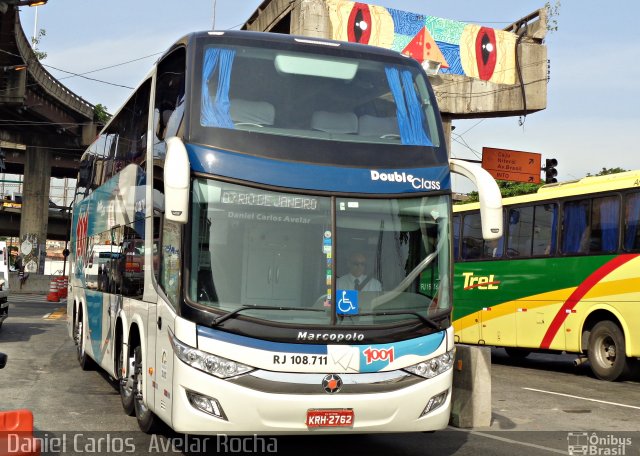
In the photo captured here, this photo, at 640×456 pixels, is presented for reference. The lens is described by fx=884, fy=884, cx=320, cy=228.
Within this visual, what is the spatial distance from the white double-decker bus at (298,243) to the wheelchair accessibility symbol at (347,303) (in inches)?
0.5

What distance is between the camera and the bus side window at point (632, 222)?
15.6 m

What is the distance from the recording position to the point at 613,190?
16.3 m

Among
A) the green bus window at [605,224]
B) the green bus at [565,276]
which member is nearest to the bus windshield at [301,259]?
the green bus at [565,276]

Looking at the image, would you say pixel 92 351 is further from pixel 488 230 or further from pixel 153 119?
pixel 488 230

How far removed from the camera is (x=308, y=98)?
323 inches

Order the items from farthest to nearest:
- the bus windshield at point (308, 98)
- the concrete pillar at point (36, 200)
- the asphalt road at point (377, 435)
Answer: the concrete pillar at point (36, 200), the asphalt road at point (377, 435), the bus windshield at point (308, 98)

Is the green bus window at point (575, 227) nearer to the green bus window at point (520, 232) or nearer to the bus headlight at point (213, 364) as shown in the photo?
the green bus window at point (520, 232)

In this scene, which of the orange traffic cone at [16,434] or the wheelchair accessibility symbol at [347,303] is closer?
the orange traffic cone at [16,434]

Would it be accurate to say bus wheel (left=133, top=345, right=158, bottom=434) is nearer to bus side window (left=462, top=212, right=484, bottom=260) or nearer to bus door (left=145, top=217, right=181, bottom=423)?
bus door (left=145, top=217, right=181, bottom=423)

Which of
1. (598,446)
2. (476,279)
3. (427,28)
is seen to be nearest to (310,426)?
(598,446)

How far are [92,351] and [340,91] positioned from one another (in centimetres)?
728

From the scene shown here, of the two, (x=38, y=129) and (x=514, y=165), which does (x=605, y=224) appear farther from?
(x=38, y=129)

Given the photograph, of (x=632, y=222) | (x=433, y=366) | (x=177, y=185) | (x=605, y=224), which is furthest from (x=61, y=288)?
(x=433, y=366)

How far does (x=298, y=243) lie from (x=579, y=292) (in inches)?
429
